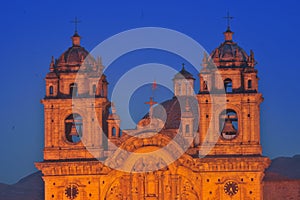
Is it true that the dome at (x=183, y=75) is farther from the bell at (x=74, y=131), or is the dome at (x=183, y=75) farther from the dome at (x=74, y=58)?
the bell at (x=74, y=131)

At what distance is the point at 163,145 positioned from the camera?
58344mm

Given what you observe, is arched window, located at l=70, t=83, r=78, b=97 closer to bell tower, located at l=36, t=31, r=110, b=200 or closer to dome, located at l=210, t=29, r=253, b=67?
bell tower, located at l=36, t=31, r=110, b=200

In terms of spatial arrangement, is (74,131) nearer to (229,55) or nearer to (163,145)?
(163,145)

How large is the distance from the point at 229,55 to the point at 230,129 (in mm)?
3282

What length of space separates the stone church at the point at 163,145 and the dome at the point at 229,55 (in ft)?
0.14

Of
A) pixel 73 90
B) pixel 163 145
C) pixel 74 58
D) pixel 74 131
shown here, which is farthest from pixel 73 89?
pixel 163 145

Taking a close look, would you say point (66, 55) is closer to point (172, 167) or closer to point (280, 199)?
point (172, 167)

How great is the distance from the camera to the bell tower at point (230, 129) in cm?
5788

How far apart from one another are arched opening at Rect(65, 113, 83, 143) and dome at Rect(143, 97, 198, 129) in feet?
9.84

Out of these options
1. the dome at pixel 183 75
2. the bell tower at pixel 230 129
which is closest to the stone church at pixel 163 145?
the bell tower at pixel 230 129

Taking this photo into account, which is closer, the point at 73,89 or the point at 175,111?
the point at 73,89

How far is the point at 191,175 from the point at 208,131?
2079mm

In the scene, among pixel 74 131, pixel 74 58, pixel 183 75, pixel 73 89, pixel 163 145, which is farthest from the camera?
pixel 183 75

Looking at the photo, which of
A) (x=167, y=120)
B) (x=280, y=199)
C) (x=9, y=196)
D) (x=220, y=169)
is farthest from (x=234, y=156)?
(x=9, y=196)
